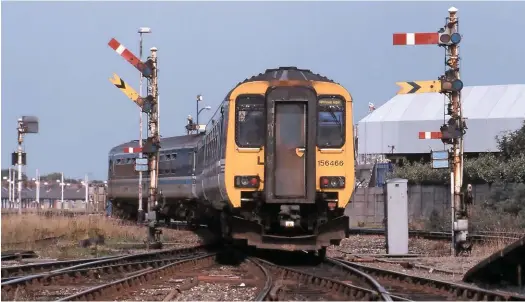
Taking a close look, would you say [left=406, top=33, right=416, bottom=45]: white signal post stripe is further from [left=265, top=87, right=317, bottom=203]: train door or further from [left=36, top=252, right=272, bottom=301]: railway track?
[left=36, top=252, right=272, bottom=301]: railway track

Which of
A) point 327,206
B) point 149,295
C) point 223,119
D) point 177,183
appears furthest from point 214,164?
point 177,183

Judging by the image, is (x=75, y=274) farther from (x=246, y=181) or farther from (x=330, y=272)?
(x=330, y=272)

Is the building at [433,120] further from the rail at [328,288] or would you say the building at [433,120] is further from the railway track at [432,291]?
the railway track at [432,291]

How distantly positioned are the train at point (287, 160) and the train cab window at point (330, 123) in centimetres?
2

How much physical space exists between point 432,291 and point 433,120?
42.0 m

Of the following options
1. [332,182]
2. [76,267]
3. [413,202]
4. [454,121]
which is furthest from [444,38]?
[413,202]

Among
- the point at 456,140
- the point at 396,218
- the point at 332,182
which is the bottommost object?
the point at 396,218

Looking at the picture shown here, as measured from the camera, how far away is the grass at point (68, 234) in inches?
810

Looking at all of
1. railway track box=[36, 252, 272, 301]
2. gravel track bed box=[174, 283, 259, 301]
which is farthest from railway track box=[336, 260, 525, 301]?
gravel track bed box=[174, 283, 259, 301]

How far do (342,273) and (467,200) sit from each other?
5.10 m

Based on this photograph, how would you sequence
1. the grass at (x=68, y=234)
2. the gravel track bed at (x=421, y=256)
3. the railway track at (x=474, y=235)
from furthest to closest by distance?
1. the grass at (x=68, y=234)
2. the railway track at (x=474, y=235)
3. the gravel track bed at (x=421, y=256)

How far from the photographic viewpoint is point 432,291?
457 inches

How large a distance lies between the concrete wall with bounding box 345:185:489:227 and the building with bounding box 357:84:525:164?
453 inches

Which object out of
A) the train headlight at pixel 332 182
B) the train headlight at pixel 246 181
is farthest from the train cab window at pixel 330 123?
the train headlight at pixel 246 181
